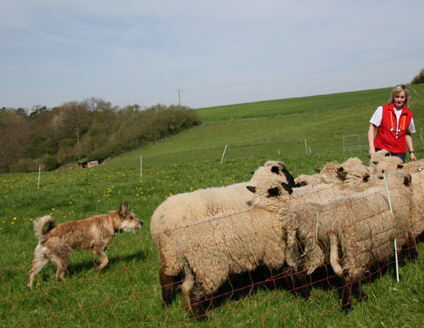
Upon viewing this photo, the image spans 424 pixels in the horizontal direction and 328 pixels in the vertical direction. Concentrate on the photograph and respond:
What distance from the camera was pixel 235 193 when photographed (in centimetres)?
588

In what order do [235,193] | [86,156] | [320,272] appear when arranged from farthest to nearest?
[86,156] → [235,193] → [320,272]

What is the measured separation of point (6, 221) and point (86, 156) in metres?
53.8

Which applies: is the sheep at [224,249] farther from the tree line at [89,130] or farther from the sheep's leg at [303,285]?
the tree line at [89,130]

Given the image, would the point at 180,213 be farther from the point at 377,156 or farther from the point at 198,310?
the point at 377,156

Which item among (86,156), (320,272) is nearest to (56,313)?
(320,272)

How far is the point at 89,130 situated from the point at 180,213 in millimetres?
64385

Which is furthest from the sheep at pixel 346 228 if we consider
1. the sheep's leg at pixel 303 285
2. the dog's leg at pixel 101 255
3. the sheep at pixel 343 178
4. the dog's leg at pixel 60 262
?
the dog's leg at pixel 60 262

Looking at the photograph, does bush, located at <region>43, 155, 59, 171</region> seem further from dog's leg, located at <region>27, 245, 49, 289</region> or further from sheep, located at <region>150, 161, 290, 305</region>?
sheep, located at <region>150, 161, 290, 305</region>

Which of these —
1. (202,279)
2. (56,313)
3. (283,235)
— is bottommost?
(56,313)

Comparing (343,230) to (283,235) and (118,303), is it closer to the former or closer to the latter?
(283,235)

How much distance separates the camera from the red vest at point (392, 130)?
659 cm

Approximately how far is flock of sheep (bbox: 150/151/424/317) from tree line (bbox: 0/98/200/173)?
55.0m

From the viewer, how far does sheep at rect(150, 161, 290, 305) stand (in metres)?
4.77

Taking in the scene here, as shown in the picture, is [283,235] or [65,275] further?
[65,275]
